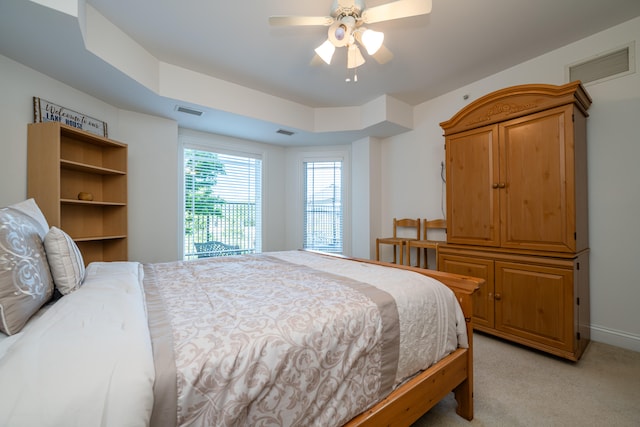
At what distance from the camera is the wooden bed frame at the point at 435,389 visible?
3.45ft

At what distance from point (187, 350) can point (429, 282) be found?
118cm

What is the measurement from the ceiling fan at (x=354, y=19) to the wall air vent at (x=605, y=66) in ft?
5.96

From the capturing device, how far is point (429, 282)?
1.41 metres

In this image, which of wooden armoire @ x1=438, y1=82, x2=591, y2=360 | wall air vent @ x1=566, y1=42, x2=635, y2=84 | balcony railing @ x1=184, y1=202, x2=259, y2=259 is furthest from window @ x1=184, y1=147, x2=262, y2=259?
wall air vent @ x1=566, y1=42, x2=635, y2=84

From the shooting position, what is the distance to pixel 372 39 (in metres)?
1.76

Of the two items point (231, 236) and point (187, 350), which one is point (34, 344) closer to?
point (187, 350)

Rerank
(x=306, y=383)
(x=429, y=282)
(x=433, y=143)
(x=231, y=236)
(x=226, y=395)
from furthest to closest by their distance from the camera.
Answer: (x=231, y=236) < (x=433, y=143) < (x=429, y=282) < (x=306, y=383) < (x=226, y=395)

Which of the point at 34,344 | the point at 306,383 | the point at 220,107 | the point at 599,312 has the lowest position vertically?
the point at 599,312

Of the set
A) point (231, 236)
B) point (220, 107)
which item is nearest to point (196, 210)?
point (231, 236)

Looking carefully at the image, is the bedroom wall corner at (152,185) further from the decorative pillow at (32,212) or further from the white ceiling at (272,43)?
the decorative pillow at (32,212)

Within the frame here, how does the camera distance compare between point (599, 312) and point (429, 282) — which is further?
point (599, 312)

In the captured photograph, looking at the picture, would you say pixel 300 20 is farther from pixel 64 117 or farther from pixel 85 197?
pixel 85 197

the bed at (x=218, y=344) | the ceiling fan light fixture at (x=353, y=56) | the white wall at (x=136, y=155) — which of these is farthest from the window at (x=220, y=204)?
the ceiling fan light fixture at (x=353, y=56)

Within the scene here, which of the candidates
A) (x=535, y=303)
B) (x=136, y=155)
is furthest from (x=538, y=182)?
(x=136, y=155)
